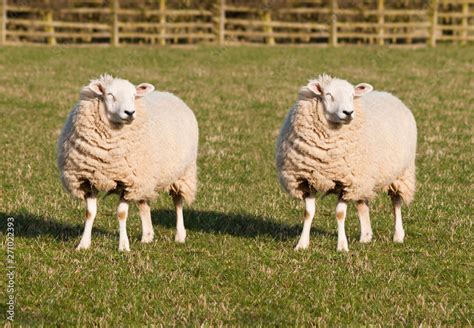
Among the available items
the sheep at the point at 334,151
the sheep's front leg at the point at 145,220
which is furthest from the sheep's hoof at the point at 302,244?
the sheep's front leg at the point at 145,220

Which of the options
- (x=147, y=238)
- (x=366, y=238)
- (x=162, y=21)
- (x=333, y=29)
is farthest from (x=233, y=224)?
(x=333, y=29)

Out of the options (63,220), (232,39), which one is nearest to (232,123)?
(63,220)

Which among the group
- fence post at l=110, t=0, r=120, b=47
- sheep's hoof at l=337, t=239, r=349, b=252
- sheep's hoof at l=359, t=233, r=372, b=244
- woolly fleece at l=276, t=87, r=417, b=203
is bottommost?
sheep's hoof at l=359, t=233, r=372, b=244

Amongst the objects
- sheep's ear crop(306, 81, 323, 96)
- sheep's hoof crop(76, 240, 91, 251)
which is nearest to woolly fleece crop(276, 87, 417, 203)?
sheep's ear crop(306, 81, 323, 96)

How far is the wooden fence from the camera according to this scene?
31422mm

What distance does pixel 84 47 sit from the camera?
1179 inches

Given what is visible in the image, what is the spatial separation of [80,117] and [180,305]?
7.79ft

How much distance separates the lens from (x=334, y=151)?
822cm

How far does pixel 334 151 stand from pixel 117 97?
1947 millimetres

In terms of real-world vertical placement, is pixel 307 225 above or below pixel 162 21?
below

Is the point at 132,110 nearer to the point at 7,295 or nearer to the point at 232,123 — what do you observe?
the point at 7,295

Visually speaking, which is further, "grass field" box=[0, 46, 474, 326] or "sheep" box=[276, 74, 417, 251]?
"sheep" box=[276, 74, 417, 251]

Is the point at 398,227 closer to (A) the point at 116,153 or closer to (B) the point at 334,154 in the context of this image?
(B) the point at 334,154

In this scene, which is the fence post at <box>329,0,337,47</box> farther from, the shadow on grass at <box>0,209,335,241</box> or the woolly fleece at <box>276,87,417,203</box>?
the woolly fleece at <box>276,87,417,203</box>
